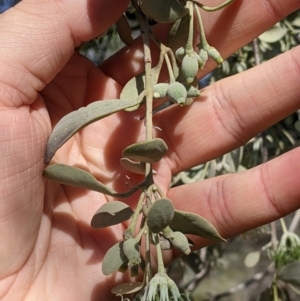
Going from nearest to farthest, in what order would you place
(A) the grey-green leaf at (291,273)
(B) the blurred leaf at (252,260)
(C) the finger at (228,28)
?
1. (C) the finger at (228,28)
2. (A) the grey-green leaf at (291,273)
3. (B) the blurred leaf at (252,260)

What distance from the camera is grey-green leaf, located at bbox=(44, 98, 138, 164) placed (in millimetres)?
922

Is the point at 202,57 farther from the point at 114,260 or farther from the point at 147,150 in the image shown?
the point at 114,260

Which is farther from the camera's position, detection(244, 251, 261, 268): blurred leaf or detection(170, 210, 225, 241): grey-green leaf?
detection(244, 251, 261, 268): blurred leaf

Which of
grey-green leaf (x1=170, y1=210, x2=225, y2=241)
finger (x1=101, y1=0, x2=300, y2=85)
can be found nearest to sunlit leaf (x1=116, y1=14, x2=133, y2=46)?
finger (x1=101, y1=0, x2=300, y2=85)

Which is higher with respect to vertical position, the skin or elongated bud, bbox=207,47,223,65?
elongated bud, bbox=207,47,223,65

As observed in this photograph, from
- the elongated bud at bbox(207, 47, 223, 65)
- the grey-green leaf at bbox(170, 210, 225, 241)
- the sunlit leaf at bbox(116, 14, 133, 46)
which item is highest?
the sunlit leaf at bbox(116, 14, 133, 46)

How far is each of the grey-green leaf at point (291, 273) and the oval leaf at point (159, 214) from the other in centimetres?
69

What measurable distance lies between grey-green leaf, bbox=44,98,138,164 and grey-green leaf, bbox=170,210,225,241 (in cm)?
19

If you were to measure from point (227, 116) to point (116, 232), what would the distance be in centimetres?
34

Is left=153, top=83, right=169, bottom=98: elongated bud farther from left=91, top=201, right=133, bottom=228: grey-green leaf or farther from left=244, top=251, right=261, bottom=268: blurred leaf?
left=244, top=251, right=261, bottom=268: blurred leaf

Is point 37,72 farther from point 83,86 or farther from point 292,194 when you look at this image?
point 292,194

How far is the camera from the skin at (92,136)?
105cm

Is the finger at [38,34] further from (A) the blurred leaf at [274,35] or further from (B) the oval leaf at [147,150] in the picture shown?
(A) the blurred leaf at [274,35]

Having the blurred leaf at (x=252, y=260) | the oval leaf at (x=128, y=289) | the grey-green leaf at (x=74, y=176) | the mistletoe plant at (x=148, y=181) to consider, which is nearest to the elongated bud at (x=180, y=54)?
the mistletoe plant at (x=148, y=181)
